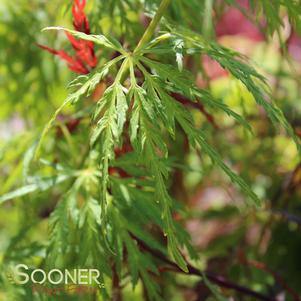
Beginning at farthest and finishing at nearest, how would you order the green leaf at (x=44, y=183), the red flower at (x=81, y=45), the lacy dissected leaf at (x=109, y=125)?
the green leaf at (x=44, y=183) → the red flower at (x=81, y=45) → the lacy dissected leaf at (x=109, y=125)

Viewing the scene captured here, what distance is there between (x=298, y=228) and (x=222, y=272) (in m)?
0.21

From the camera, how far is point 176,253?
0.63 metres

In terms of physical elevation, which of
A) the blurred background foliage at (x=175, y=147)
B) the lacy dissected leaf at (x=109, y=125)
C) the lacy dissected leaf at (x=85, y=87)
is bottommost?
the blurred background foliage at (x=175, y=147)

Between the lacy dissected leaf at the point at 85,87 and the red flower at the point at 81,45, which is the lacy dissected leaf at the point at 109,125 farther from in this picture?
the red flower at the point at 81,45

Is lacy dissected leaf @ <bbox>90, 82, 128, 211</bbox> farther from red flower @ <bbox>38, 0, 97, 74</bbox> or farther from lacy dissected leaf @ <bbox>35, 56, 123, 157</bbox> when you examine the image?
red flower @ <bbox>38, 0, 97, 74</bbox>

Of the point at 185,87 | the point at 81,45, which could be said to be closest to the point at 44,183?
the point at 81,45

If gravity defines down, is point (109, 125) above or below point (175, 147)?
above

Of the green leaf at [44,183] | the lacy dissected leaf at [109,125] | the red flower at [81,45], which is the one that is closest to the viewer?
the lacy dissected leaf at [109,125]

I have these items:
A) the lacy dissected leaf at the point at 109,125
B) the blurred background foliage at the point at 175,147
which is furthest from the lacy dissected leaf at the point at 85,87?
the blurred background foliage at the point at 175,147

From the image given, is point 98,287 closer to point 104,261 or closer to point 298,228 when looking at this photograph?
point 104,261

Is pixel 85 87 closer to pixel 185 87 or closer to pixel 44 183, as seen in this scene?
pixel 185 87

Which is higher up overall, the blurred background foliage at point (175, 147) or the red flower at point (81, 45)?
the red flower at point (81, 45)

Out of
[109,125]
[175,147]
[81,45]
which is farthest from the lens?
[175,147]

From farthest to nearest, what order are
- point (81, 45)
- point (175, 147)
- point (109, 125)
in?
point (175, 147) → point (81, 45) → point (109, 125)
